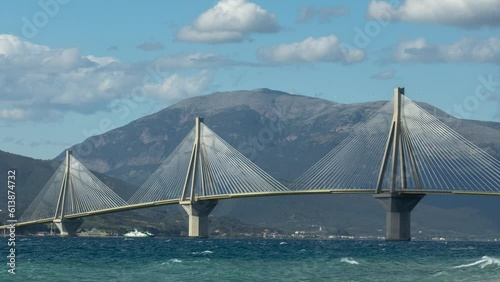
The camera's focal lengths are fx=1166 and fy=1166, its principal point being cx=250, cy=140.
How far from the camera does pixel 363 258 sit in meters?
106

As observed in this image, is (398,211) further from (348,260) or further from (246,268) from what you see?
(246,268)

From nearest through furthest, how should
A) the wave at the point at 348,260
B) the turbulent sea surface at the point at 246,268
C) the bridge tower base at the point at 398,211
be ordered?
the turbulent sea surface at the point at 246,268 → the wave at the point at 348,260 → the bridge tower base at the point at 398,211

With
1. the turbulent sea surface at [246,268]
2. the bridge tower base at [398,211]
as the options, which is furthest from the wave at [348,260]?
the bridge tower base at [398,211]

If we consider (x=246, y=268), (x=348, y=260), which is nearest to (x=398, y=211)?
(x=348, y=260)

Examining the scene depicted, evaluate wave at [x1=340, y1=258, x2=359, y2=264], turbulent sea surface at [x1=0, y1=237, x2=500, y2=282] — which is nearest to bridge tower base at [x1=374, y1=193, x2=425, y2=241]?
turbulent sea surface at [x1=0, y1=237, x2=500, y2=282]

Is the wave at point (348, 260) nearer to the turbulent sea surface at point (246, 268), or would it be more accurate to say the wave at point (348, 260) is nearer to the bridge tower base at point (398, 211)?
the turbulent sea surface at point (246, 268)

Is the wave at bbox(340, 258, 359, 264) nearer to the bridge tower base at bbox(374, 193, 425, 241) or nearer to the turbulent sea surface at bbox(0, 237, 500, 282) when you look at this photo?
the turbulent sea surface at bbox(0, 237, 500, 282)

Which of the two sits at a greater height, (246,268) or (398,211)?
(398,211)

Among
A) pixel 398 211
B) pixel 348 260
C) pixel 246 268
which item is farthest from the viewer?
pixel 398 211

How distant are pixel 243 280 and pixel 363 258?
28.0 metres

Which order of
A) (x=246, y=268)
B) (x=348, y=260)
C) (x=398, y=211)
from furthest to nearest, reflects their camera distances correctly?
(x=398, y=211) < (x=348, y=260) < (x=246, y=268)

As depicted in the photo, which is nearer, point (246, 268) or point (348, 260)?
point (246, 268)

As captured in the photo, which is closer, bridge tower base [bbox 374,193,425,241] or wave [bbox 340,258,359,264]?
wave [bbox 340,258,359,264]

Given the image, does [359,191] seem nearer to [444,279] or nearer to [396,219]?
[396,219]
